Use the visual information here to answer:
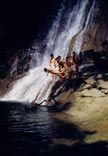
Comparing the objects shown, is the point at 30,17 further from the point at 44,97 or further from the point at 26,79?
the point at 44,97

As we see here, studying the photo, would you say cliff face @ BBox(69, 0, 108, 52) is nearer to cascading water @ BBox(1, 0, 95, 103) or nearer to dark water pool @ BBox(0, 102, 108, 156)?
cascading water @ BBox(1, 0, 95, 103)

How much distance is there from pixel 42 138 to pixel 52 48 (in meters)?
22.9

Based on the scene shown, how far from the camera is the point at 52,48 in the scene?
119 feet

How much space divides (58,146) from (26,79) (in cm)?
2010

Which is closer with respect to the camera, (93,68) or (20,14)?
(93,68)

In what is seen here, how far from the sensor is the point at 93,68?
79.8 feet

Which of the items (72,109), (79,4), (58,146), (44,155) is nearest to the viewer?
(44,155)

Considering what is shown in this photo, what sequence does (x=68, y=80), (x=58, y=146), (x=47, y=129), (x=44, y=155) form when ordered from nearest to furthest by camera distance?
1. (x=44, y=155)
2. (x=58, y=146)
3. (x=47, y=129)
4. (x=68, y=80)

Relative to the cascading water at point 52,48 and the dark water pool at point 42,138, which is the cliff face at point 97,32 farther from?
the dark water pool at point 42,138

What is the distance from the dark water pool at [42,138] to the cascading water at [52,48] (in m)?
7.95

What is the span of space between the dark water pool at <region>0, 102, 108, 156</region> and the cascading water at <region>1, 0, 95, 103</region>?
795cm

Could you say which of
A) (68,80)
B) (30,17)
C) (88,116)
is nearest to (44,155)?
(88,116)

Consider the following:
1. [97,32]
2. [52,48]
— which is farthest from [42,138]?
[52,48]

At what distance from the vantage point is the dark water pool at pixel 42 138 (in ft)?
40.7
